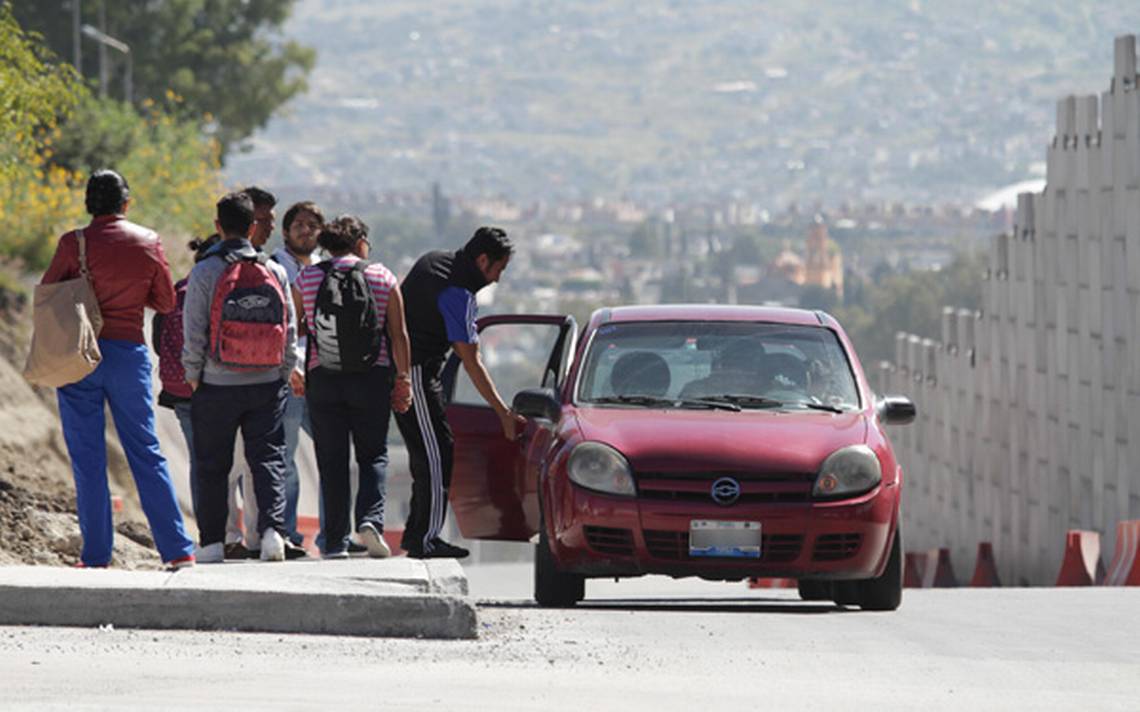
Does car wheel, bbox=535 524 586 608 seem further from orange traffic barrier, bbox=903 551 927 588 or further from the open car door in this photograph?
orange traffic barrier, bbox=903 551 927 588

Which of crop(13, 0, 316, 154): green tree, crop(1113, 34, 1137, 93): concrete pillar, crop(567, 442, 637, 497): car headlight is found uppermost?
crop(13, 0, 316, 154): green tree

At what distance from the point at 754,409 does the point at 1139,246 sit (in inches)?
1076

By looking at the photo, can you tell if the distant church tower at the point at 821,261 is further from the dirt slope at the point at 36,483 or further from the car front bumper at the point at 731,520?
the car front bumper at the point at 731,520

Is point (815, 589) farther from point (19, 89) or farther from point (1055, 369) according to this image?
point (1055, 369)

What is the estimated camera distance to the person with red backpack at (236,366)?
12977 mm

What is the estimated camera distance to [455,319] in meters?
14.6

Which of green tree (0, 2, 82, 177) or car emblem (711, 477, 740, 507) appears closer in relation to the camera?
car emblem (711, 477, 740, 507)

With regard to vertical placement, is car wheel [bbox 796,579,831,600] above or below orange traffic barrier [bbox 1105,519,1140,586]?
above

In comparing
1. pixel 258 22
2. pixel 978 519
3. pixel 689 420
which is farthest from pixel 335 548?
pixel 258 22

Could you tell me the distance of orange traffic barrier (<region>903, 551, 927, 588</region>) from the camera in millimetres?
53809

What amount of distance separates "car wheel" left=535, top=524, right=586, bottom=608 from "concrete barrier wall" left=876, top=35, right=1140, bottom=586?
26396 millimetres

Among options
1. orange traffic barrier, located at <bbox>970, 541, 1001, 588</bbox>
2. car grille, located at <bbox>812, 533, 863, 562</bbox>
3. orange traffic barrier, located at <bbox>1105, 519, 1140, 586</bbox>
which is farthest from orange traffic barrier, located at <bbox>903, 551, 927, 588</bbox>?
car grille, located at <bbox>812, 533, 863, 562</bbox>

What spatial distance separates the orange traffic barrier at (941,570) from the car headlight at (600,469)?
38.2 m

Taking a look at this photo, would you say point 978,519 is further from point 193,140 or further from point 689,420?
point 689,420
